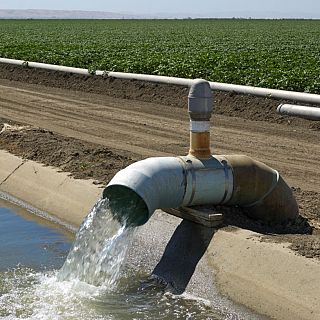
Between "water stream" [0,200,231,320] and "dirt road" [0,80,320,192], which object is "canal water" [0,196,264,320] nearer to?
A: "water stream" [0,200,231,320]

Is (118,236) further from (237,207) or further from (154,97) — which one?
(154,97)

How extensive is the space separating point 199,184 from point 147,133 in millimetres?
7109

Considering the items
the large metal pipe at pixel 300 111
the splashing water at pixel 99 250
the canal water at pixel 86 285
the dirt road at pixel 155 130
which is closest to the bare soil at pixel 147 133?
the dirt road at pixel 155 130

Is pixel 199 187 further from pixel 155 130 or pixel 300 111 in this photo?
pixel 300 111

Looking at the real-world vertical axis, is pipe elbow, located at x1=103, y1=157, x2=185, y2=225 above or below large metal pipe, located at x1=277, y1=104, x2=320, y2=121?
above

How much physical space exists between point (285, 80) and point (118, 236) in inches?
487

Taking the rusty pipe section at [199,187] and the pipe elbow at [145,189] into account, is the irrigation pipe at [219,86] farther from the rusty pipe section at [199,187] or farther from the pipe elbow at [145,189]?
the pipe elbow at [145,189]

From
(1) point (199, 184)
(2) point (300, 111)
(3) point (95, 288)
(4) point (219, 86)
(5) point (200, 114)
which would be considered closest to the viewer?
(3) point (95, 288)

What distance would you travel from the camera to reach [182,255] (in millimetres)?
8547

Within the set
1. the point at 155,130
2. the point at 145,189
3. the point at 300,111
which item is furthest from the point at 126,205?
the point at 300,111

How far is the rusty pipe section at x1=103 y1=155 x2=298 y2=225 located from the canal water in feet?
1.50

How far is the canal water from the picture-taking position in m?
7.69

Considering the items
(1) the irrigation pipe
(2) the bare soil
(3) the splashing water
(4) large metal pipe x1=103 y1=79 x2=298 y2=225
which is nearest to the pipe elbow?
(4) large metal pipe x1=103 y1=79 x2=298 y2=225

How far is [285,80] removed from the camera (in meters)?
20.2
